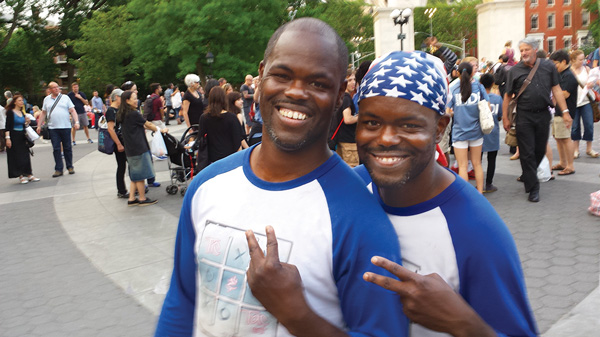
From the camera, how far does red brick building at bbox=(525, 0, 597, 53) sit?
3022 inches

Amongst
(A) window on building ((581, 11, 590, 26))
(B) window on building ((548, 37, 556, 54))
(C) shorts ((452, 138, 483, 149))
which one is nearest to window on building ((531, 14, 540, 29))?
(B) window on building ((548, 37, 556, 54))

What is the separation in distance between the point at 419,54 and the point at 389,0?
26162 mm

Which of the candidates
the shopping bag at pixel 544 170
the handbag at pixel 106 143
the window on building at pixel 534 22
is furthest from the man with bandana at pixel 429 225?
the window on building at pixel 534 22

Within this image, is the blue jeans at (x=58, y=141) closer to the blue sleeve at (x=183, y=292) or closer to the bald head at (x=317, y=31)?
the blue sleeve at (x=183, y=292)

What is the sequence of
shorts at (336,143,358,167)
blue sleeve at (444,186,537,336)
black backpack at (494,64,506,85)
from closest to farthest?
blue sleeve at (444,186,537,336) → shorts at (336,143,358,167) → black backpack at (494,64,506,85)

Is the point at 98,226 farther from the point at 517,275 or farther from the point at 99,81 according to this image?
the point at 99,81

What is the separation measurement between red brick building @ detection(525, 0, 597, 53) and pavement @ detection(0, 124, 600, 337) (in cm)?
7645

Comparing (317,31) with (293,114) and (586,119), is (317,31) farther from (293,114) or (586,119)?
(586,119)

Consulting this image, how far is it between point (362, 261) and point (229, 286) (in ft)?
1.33

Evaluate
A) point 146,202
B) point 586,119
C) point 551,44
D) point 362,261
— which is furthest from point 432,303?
point 551,44

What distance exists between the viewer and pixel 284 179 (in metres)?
1.61

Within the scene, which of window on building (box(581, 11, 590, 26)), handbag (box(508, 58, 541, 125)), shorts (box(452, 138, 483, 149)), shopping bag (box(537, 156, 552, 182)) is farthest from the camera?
window on building (box(581, 11, 590, 26))

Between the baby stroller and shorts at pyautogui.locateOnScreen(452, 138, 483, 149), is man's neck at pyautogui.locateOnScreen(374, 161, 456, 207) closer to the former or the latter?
shorts at pyautogui.locateOnScreen(452, 138, 483, 149)

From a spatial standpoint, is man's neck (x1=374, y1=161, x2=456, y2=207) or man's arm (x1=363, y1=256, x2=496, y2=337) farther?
man's neck (x1=374, y1=161, x2=456, y2=207)
